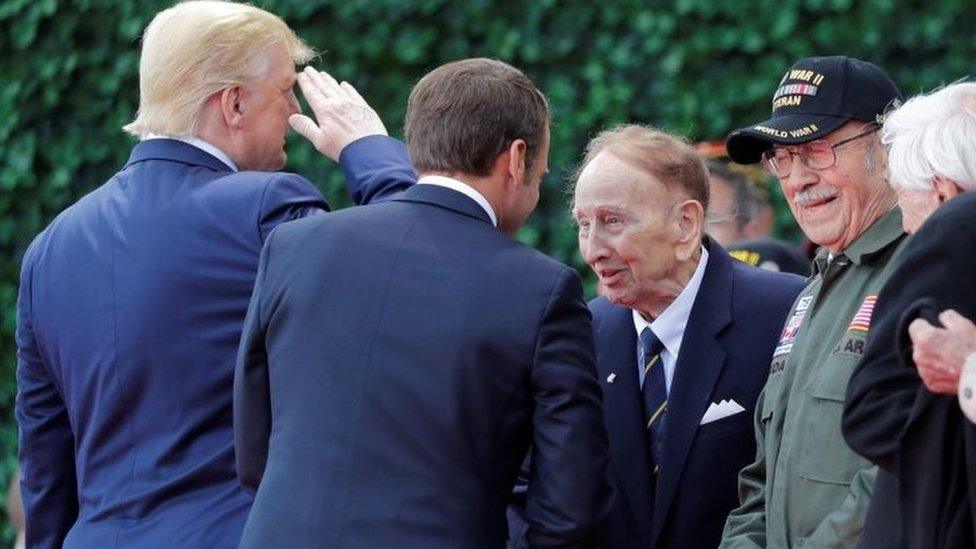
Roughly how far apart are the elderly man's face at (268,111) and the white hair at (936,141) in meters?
1.37

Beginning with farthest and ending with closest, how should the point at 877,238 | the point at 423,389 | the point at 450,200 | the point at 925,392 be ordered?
the point at 877,238 → the point at 450,200 → the point at 423,389 → the point at 925,392

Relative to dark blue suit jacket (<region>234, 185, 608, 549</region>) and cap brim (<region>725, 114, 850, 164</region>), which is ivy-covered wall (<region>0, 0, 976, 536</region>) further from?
dark blue suit jacket (<region>234, 185, 608, 549</region>)

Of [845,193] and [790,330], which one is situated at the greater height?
[845,193]

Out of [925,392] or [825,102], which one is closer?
[925,392]

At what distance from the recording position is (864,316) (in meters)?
3.37

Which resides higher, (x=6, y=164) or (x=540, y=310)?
(x=540, y=310)

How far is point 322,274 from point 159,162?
673 mm

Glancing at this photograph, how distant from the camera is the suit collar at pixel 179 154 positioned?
3768 millimetres

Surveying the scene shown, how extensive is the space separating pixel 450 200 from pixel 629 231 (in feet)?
2.37

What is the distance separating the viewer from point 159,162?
3.77 m

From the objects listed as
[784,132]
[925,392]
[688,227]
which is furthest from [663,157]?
[925,392]

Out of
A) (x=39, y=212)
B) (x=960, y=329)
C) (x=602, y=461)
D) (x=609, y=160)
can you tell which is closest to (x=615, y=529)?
(x=602, y=461)

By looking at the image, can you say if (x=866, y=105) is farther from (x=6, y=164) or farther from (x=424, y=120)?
(x=6, y=164)

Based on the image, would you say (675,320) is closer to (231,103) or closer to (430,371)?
(430,371)
